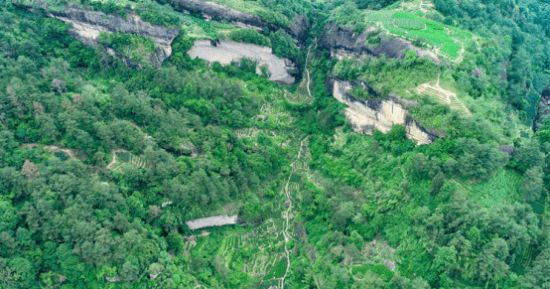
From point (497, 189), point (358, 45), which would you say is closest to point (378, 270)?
point (497, 189)

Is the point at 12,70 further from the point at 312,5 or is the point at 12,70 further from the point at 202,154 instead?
the point at 312,5

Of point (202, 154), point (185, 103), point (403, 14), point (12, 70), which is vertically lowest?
point (202, 154)

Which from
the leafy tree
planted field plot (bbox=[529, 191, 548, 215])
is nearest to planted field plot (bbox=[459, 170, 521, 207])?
the leafy tree

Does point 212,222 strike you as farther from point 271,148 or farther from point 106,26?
point 106,26

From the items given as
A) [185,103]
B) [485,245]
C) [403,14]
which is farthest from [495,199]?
[185,103]

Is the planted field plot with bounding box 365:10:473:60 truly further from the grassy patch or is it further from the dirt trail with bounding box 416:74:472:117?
the grassy patch

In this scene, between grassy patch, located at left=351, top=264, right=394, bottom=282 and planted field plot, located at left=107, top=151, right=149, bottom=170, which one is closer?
grassy patch, located at left=351, top=264, right=394, bottom=282

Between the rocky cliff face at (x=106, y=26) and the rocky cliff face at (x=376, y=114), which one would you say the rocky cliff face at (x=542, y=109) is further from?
the rocky cliff face at (x=106, y=26)
